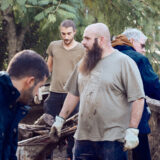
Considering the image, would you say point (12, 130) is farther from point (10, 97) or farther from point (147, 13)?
point (147, 13)

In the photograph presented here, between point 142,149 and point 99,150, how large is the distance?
2.92 ft

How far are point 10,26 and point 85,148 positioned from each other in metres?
6.17

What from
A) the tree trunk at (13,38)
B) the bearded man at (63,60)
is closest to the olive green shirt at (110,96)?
the bearded man at (63,60)

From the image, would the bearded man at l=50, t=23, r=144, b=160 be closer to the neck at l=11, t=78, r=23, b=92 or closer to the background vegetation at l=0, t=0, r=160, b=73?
the neck at l=11, t=78, r=23, b=92

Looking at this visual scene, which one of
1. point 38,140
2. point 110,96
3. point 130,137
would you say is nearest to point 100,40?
point 110,96

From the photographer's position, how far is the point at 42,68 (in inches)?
133

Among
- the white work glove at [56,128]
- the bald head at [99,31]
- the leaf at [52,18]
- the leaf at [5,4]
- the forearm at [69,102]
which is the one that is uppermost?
the leaf at [5,4]

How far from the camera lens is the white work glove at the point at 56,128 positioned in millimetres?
5430

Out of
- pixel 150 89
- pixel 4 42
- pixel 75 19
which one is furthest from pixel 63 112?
pixel 4 42

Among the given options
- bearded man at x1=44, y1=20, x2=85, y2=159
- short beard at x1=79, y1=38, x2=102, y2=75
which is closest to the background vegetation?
bearded man at x1=44, y1=20, x2=85, y2=159

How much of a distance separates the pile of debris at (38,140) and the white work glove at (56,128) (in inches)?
1.7

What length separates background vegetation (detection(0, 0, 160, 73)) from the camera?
24.7ft

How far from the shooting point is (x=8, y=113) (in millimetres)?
3340

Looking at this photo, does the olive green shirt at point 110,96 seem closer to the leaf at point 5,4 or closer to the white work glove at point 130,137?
the white work glove at point 130,137
